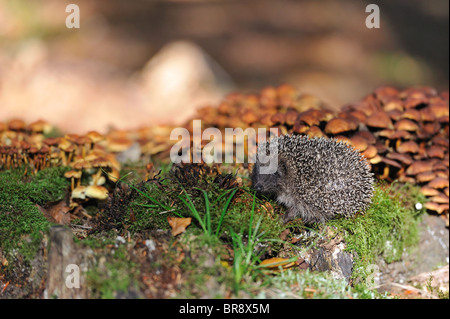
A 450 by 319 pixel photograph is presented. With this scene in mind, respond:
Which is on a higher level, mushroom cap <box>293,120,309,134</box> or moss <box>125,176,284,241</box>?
mushroom cap <box>293,120,309,134</box>

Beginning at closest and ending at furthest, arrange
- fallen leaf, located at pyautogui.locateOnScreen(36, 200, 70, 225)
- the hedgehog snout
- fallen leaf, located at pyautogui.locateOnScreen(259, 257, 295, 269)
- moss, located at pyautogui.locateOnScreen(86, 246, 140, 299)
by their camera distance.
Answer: moss, located at pyautogui.locateOnScreen(86, 246, 140, 299), fallen leaf, located at pyautogui.locateOnScreen(259, 257, 295, 269), the hedgehog snout, fallen leaf, located at pyautogui.locateOnScreen(36, 200, 70, 225)

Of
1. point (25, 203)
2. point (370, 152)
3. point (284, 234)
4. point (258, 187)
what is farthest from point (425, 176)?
point (25, 203)

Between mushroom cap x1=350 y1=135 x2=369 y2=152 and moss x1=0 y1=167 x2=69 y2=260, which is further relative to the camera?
mushroom cap x1=350 y1=135 x2=369 y2=152

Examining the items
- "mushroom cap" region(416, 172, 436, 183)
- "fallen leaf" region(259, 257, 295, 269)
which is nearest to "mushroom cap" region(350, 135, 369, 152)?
"mushroom cap" region(416, 172, 436, 183)

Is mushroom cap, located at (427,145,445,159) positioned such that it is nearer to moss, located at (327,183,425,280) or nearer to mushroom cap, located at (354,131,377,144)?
moss, located at (327,183,425,280)

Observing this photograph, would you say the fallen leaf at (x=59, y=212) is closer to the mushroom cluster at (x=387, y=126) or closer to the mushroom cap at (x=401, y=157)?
the mushroom cluster at (x=387, y=126)

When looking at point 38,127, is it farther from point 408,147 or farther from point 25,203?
point 408,147

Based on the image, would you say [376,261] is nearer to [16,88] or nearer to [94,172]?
[94,172]
